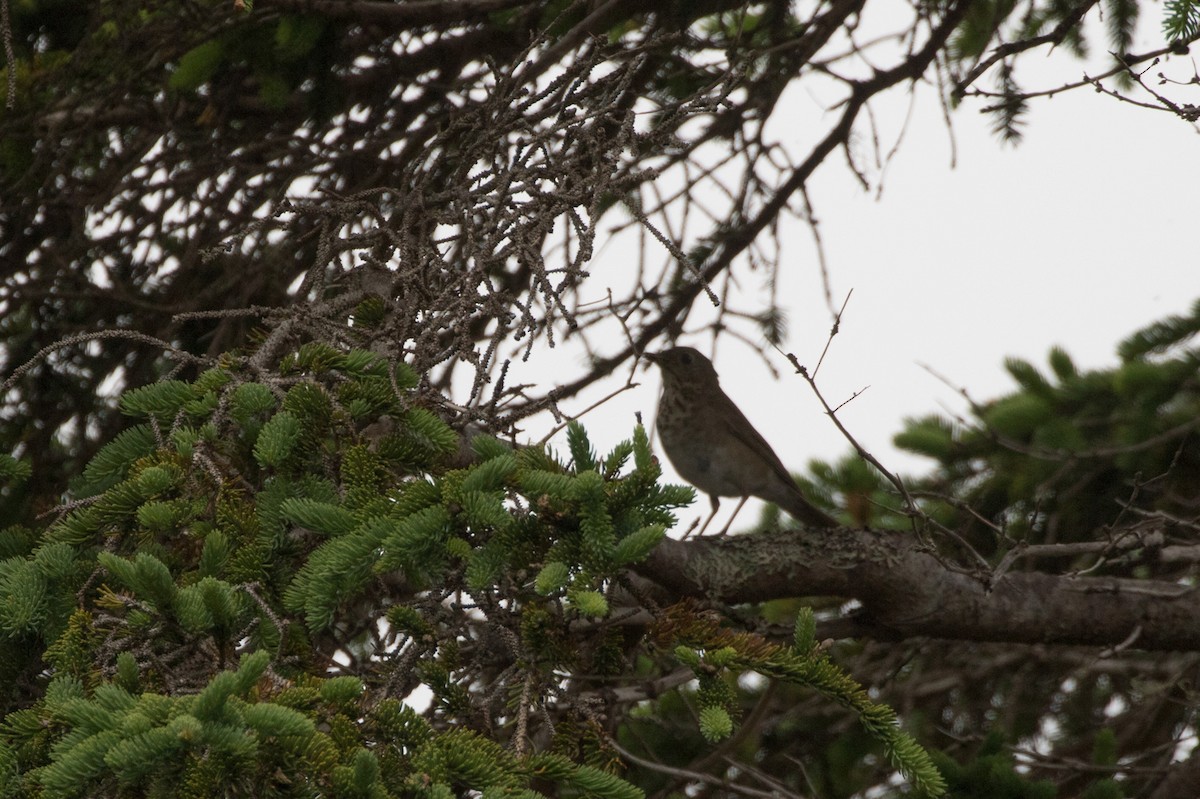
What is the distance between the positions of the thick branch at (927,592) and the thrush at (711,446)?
167cm

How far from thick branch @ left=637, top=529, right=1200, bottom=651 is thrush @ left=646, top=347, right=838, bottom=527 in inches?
65.9

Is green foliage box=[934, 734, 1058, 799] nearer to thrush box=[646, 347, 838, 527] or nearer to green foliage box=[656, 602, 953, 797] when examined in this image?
thrush box=[646, 347, 838, 527]

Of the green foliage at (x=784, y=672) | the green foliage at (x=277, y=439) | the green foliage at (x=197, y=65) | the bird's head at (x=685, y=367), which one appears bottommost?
the green foliage at (x=784, y=672)

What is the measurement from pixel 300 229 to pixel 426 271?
1846 millimetres

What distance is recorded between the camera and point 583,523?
240 centimetres

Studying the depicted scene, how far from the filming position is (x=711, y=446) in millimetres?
6129

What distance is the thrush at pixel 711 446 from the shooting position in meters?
6.09

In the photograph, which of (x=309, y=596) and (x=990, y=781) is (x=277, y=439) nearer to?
(x=309, y=596)

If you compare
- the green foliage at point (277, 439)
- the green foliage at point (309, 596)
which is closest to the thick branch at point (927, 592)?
the green foliage at point (309, 596)

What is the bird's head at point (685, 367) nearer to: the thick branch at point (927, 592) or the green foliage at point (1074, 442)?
the green foliage at point (1074, 442)

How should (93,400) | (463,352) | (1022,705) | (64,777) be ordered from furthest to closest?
(1022,705), (93,400), (463,352), (64,777)

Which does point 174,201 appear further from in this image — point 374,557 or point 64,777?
point 64,777

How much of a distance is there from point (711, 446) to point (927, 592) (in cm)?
196

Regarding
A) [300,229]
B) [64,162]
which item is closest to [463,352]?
[300,229]
